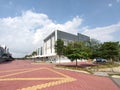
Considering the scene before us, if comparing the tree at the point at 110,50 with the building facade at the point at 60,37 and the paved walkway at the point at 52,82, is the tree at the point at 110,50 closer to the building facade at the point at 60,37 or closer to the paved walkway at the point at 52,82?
the building facade at the point at 60,37

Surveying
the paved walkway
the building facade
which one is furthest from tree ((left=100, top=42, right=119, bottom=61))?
the paved walkway

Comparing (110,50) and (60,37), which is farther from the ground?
(60,37)

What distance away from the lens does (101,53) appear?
4431 centimetres

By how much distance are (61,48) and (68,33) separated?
36072 mm

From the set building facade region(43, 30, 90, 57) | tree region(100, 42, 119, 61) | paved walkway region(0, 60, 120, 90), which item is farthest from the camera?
building facade region(43, 30, 90, 57)

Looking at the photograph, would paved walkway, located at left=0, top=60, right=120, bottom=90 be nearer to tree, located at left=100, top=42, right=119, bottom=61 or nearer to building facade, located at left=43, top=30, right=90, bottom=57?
tree, located at left=100, top=42, right=119, bottom=61

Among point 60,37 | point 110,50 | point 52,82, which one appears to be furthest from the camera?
point 60,37

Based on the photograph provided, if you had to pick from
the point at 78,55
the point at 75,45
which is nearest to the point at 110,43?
the point at 75,45

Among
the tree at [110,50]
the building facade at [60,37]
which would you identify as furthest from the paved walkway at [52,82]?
the building facade at [60,37]

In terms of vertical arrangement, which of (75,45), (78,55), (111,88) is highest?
(75,45)

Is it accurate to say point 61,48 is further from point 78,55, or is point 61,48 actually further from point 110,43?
point 78,55

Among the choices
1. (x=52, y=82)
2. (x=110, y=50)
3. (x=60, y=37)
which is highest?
(x=60, y=37)

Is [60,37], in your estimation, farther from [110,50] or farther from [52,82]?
[52,82]

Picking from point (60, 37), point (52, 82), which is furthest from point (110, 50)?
point (60, 37)
